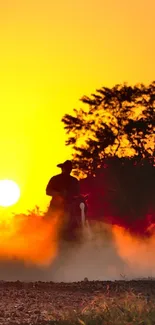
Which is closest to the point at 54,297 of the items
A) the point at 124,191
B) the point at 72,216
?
the point at 72,216

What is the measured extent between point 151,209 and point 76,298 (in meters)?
21.3

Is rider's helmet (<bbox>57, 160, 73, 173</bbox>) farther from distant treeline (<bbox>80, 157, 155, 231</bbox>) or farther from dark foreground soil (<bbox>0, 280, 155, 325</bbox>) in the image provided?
distant treeline (<bbox>80, 157, 155, 231</bbox>)

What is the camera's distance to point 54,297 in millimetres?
15328

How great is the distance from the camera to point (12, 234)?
24531 mm

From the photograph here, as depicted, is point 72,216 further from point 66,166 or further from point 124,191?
point 124,191

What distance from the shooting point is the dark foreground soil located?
13.0 meters

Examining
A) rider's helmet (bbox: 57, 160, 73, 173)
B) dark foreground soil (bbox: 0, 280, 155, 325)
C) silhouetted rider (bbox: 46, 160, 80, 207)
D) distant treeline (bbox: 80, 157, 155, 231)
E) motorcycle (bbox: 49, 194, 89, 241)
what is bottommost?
dark foreground soil (bbox: 0, 280, 155, 325)

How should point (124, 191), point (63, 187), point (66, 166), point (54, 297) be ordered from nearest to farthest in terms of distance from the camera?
point (54, 297)
point (66, 166)
point (63, 187)
point (124, 191)

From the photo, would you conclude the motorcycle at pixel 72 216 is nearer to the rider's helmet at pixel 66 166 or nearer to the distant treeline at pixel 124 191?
the rider's helmet at pixel 66 166

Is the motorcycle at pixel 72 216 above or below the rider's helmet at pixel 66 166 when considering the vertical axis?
below

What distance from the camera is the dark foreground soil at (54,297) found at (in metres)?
13.0

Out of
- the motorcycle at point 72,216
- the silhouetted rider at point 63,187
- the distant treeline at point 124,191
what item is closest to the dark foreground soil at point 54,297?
the motorcycle at point 72,216

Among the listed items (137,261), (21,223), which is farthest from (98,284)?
(21,223)

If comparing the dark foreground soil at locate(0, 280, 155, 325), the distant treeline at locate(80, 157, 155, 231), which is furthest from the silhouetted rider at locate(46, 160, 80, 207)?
the distant treeline at locate(80, 157, 155, 231)
